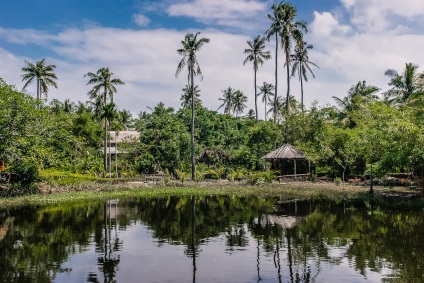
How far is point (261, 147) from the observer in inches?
2052

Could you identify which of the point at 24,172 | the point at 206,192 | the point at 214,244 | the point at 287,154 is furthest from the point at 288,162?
the point at 214,244

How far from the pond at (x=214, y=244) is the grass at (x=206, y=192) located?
2836 mm

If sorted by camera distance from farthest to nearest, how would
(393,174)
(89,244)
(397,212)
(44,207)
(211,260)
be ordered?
(393,174) < (44,207) < (397,212) < (89,244) < (211,260)

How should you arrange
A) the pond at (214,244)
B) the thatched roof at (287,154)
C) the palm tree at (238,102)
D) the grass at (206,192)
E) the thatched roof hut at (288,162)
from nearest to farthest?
the pond at (214,244) < the grass at (206,192) < the thatched roof at (287,154) < the thatched roof hut at (288,162) < the palm tree at (238,102)

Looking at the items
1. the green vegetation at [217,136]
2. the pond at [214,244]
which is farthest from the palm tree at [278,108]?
the pond at [214,244]

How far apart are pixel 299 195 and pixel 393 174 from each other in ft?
48.5

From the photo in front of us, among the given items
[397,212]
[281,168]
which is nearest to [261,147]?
[281,168]

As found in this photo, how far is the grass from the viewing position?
28.0m

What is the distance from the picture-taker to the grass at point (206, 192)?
2797 cm

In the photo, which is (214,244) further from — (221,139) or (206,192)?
(221,139)

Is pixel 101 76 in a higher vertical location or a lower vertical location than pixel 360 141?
higher

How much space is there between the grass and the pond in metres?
2.84

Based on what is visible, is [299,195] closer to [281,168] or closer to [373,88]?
[281,168]

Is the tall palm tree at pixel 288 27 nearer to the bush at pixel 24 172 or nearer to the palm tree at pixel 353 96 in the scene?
the palm tree at pixel 353 96
